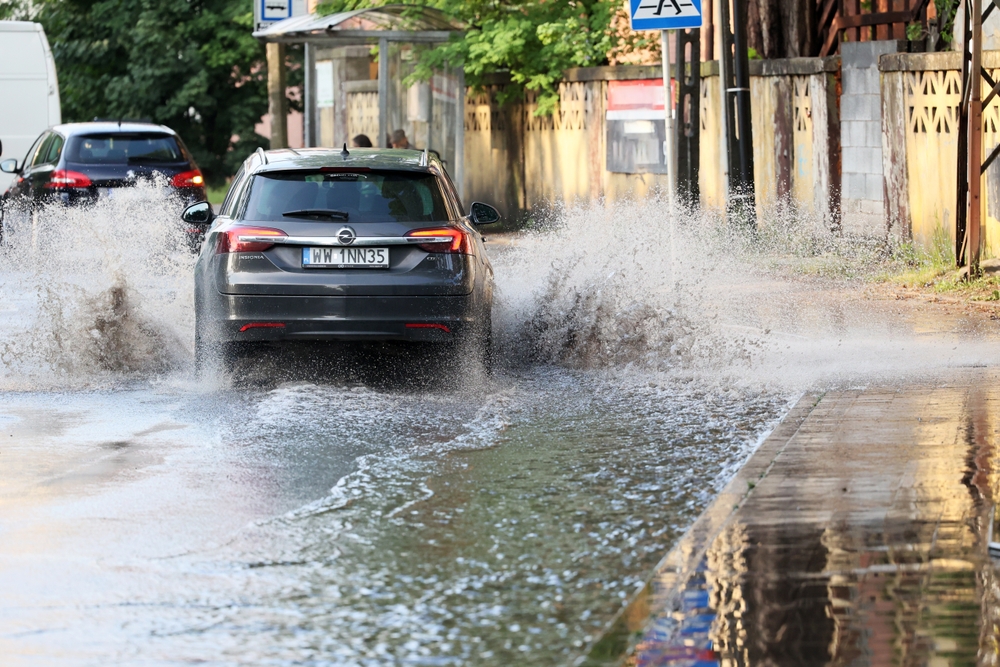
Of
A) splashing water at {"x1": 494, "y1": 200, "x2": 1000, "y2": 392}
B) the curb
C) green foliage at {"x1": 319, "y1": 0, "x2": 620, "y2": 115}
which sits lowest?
the curb

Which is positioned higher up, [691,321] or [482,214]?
[482,214]

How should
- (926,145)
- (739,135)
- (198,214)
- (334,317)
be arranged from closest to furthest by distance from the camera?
(334,317), (198,214), (926,145), (739,135)

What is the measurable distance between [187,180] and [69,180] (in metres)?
1.36

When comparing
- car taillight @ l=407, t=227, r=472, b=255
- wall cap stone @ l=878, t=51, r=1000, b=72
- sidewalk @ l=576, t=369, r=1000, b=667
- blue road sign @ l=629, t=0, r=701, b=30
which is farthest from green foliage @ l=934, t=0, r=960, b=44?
sidewalk @ l=576, t=369, r=1000, b=667

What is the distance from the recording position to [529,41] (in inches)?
1011

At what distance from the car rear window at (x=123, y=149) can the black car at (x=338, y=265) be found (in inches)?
385

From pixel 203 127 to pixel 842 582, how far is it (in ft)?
121

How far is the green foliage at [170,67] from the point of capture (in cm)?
3928

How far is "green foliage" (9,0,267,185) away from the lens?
39281 millimetres

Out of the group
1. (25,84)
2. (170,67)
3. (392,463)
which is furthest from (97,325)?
(170,67)

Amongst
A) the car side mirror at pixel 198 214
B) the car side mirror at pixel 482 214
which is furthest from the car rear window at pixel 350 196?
the car side mirror at pixel 198 214

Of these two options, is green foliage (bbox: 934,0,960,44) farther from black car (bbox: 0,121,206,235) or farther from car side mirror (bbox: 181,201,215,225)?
car side mirror (bbox: 181,201,215,225)

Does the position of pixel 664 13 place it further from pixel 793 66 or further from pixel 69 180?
pixel 69 180

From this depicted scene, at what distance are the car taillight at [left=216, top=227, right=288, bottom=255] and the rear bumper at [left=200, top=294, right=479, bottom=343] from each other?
279mm
